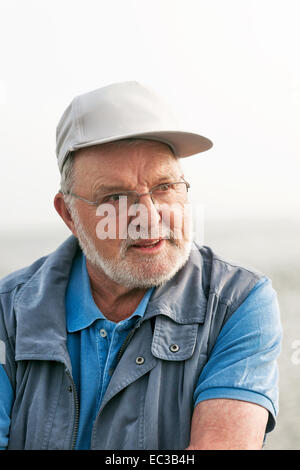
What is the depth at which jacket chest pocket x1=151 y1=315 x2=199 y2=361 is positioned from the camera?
1.84 metres

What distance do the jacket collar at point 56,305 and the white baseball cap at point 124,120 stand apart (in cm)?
48

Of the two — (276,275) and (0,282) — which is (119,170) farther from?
(276,275)

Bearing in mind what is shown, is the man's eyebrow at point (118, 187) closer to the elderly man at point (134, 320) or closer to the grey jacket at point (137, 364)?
the elderly man at point (134, 320)

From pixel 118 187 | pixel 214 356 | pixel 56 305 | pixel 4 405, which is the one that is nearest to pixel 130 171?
pixel 118 187

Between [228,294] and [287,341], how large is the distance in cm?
444

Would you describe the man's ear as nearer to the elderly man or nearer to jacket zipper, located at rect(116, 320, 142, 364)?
the elderly man

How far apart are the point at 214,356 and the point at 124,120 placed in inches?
38.3

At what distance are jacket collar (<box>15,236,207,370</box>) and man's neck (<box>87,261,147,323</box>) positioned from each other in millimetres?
118

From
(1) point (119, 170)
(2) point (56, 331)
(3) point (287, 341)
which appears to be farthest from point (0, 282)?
(3) point (287, 341)

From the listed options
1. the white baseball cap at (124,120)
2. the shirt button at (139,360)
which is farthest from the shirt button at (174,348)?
the white baseball cap at (124,120)

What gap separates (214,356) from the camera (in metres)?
1.84

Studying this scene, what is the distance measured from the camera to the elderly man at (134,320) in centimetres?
178

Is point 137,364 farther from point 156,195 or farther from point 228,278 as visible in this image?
point 156,195

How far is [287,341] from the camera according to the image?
6039 mm
